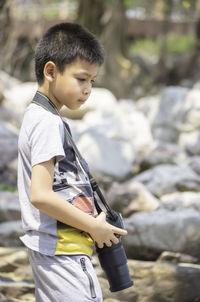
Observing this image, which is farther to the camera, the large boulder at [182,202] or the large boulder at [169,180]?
the large boulder at [169,180]

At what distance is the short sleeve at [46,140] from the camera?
1.96 metres

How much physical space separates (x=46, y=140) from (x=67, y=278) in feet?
1.61

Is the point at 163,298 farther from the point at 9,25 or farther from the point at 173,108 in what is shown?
the point at 173,108

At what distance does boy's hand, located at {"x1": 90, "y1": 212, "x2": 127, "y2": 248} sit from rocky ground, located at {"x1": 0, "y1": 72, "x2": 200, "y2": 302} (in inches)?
58.6

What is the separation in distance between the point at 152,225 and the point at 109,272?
99.4 inches

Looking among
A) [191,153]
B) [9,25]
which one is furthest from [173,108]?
[9,25]

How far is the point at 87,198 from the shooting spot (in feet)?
6.92

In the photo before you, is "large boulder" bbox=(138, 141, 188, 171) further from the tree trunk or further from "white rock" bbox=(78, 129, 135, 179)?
the tree trunk

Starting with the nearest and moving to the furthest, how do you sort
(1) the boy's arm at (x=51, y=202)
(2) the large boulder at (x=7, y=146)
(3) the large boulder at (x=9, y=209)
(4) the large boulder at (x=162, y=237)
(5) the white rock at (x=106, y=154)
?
(1) the boy's arm at (x=51, y=202), (4) the large boulder at (x=162, y=237), (3) the large boulder at (x=9, y=209), (2) the large boulder at (x=7, y=146), (5) the white rock at (x=106, y=154)

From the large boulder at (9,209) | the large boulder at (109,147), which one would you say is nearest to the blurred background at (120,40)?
the large boulder at (109,147)

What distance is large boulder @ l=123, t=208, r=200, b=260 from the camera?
457cm

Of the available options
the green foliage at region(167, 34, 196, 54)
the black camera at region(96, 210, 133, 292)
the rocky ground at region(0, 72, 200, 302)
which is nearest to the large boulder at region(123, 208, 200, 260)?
the rocky ground at region(0, 72, 200, 302)

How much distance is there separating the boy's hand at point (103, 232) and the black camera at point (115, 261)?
56mm

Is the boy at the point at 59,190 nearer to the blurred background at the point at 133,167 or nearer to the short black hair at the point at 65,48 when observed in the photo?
the short black hair at the point at 65,48
